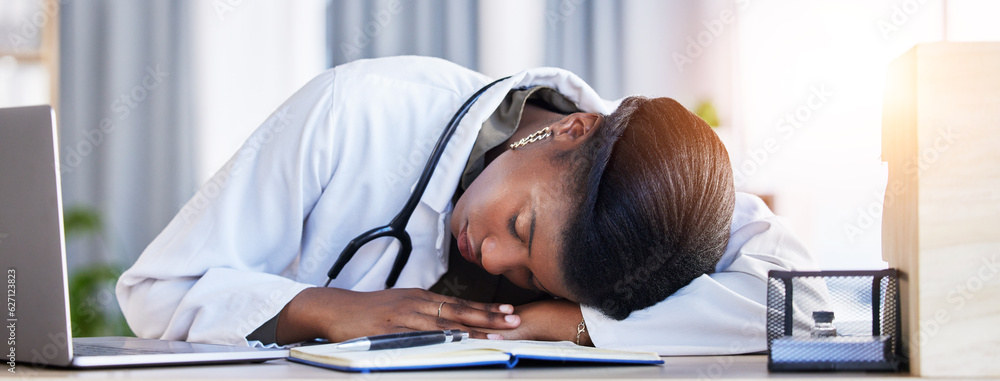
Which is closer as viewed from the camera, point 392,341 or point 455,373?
point 455,373

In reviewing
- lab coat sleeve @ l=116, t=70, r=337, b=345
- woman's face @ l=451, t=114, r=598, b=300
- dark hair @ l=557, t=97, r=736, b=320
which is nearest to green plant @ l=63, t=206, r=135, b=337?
lab coat sleeve @ l=116, t=70, r=337, b=345

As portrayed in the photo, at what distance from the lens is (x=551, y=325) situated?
79 centimetres

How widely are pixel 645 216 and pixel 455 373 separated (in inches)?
12.5

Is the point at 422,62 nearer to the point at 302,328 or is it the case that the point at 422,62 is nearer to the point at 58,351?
the point at 302,328

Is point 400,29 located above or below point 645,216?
above

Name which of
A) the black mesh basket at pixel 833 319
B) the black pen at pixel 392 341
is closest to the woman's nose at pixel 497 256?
the black pen at pixel 392 341

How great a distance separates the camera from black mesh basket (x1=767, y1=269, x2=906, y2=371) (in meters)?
0.47

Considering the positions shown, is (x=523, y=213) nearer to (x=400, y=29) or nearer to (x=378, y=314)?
(x=378, y=314)

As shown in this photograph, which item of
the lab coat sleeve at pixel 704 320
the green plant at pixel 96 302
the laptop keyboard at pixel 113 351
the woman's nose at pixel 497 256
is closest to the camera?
the laptop keyboard at pixel 113 351

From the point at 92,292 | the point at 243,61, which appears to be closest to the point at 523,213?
the point at 243,61

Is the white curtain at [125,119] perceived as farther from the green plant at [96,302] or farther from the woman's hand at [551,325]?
the woman's hand at [551,325]

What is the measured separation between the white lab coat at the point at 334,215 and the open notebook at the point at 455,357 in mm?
224

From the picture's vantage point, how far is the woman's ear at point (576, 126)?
916mm

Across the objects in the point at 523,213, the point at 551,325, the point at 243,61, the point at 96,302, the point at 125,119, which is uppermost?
the point at 243,61
